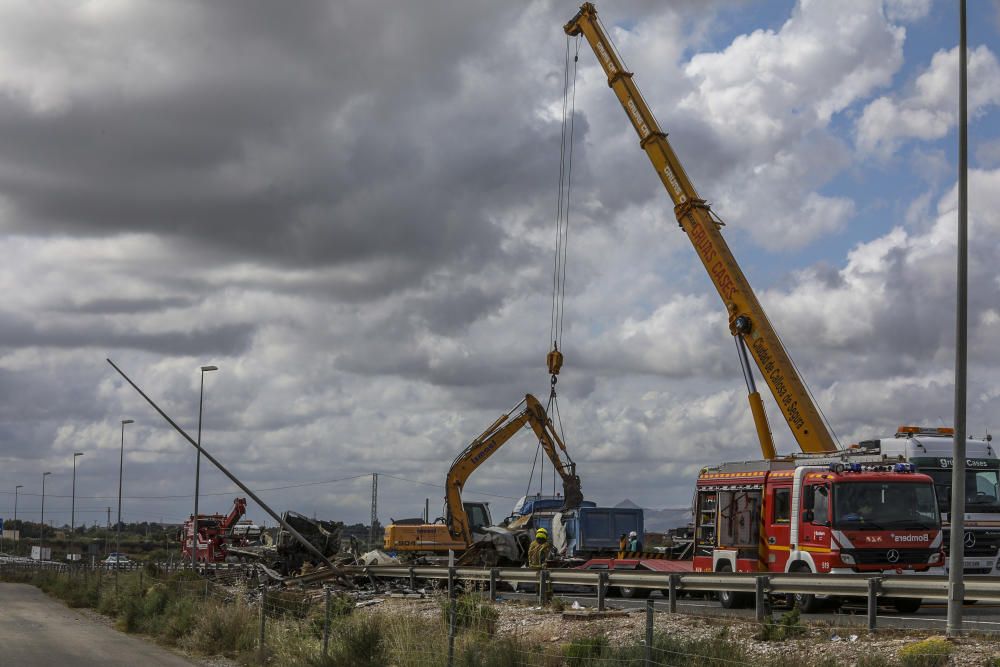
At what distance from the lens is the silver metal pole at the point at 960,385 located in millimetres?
14461

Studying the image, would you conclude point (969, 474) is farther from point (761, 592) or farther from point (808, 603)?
point (761, 592)

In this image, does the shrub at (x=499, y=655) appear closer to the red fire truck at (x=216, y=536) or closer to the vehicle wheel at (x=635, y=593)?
the vehicle wheel at (x=635, y=593)

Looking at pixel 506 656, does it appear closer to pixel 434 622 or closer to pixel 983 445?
pixel 434 622

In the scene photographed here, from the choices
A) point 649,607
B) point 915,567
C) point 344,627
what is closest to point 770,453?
point 915,567

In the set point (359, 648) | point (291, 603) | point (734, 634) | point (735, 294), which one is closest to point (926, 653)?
point (734, 634)

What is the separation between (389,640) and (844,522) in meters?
8.69

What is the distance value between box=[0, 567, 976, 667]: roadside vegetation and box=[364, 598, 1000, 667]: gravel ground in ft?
0.53

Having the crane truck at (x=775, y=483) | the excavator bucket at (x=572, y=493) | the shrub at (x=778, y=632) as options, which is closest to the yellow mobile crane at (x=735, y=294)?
the crane truck at (x=775, y=483)

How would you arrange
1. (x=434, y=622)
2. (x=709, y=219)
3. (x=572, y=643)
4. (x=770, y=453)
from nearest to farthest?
(x=572, y=643) < (x=434, y=622) < (x=770, y=453) < (x=709, y=219)

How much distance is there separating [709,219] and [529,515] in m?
11.9

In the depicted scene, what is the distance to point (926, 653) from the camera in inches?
537

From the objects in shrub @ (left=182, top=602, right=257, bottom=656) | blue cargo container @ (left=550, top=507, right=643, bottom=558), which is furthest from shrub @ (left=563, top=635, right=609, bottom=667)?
blue cargo container @ (left=550, top=507, right=643, bottom=558)

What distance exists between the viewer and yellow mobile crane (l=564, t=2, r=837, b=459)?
28.8 metres

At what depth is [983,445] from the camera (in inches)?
1009
